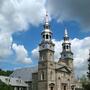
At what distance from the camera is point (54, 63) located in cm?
8538

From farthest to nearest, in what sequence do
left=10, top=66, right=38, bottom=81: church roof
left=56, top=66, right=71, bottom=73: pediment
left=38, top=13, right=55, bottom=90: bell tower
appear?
1. left=10, top=66, right=38, bottom=81: church roof
2. left=56, top=66, right=71, bottom=73: pediment
3. left=38, top=13, right=55, bottom=90: bell tower

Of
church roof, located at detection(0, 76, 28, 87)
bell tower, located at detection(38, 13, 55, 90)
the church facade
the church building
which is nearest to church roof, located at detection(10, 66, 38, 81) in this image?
the church building

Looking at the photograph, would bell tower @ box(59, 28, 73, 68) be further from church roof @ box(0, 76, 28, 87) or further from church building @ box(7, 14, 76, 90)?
church roof @ box(0, 76, 28, 87)

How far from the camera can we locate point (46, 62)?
273 feet

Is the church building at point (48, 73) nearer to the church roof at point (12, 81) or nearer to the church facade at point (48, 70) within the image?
the church facade at point (48, 70)

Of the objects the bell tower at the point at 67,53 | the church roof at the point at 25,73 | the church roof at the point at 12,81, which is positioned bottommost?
the church roof at the point at 12,81

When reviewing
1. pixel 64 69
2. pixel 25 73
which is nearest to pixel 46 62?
pixel 64 69

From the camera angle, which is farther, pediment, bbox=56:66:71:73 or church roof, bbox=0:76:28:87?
pediment, bbox=56:66:71:73

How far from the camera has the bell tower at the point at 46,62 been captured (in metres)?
82.8

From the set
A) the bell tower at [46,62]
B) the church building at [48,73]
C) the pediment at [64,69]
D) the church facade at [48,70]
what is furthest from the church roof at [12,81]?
the pediment at [64,69]

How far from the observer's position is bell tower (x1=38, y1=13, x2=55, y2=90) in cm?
8281

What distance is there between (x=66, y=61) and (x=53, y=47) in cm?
1222

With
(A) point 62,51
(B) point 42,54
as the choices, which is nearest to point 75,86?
(A) point 62,51

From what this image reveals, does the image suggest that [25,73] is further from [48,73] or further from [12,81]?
[48,73]
